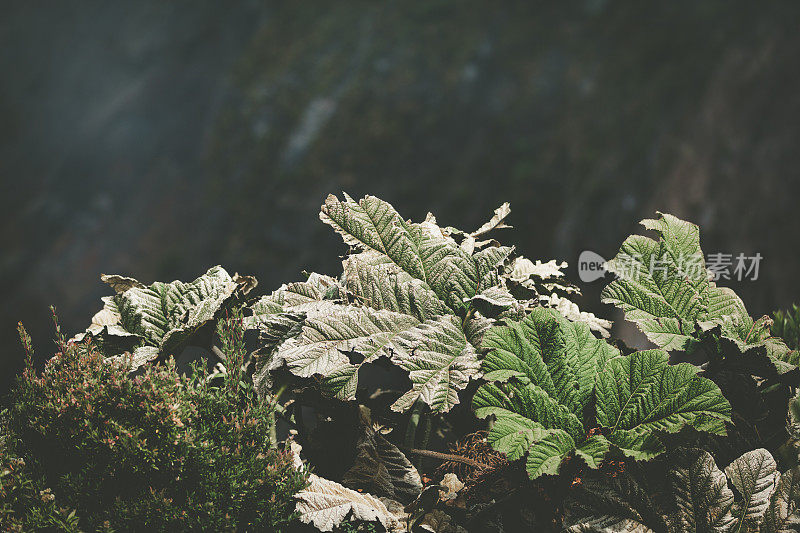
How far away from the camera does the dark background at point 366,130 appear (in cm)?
662

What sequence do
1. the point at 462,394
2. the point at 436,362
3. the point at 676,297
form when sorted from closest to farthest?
the point at 436,362 < the point at 676,297 < the point at 462,394

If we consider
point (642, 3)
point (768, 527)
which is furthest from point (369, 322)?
point (642, 3)

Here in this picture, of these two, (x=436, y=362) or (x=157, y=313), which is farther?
(x=157, y=313)

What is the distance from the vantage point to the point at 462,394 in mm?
1556

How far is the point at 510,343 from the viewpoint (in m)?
1.25

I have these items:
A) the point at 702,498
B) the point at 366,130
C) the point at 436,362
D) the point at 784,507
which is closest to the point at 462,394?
the point at 436,362

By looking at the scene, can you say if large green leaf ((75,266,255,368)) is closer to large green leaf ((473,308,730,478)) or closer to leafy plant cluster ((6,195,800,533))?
leafy plant cluster ((6,195,800,533))

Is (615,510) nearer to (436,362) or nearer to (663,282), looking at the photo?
(436,362)

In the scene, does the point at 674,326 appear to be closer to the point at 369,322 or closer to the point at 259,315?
the point at 369,322

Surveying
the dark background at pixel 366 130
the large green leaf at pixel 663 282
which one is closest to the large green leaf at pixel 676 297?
the large green leaf at pixel 663 282

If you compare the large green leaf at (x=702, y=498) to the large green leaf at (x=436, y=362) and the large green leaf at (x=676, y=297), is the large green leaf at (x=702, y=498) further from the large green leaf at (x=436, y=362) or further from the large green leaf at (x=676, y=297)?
the large green leaf at (x=436, y=362)

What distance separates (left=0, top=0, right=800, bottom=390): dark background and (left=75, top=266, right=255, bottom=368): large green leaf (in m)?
5.15

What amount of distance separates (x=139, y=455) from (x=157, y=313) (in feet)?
1.47

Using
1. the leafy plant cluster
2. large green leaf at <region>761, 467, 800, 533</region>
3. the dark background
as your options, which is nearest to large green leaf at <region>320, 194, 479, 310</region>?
the leafy plant cluster
